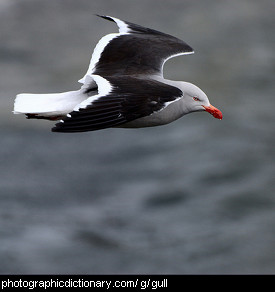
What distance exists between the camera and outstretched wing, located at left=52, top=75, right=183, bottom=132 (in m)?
8.72

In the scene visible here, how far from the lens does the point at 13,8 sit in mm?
25922

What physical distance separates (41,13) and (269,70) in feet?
23.0

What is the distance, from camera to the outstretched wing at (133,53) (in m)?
10.5

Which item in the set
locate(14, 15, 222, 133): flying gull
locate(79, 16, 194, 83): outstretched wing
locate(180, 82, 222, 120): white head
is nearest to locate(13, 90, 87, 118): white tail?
locate(14, 15, 222, 133): flying gull

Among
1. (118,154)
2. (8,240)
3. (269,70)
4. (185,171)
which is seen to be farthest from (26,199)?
(269,70)

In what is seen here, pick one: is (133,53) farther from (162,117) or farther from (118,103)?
(118,103)

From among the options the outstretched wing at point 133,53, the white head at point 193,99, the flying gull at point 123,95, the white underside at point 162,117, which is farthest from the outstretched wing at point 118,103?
the outstretched wing at point 133,53

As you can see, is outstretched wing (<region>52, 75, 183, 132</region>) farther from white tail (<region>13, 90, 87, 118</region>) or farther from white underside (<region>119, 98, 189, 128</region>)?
white tail (<region>13, 90, 87, 118</region>)

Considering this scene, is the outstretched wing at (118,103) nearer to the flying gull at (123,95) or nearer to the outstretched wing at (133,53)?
the flying gull at (123,95)

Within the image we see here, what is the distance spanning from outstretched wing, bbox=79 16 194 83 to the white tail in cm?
30

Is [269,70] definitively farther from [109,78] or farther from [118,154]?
[109,78]

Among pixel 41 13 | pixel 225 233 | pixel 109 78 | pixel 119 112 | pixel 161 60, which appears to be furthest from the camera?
pixel 41 13

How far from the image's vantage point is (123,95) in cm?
925

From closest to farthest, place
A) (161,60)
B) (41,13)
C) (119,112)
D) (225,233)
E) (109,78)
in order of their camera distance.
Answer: (119,112) < (109,78) < (161,60) < (225,233) < (41,13)
